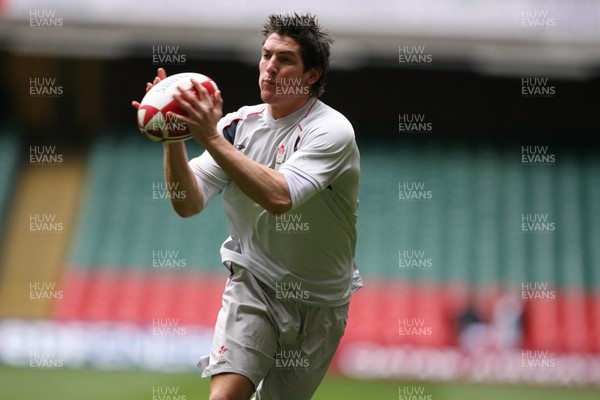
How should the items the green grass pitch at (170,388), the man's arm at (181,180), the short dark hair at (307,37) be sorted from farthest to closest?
the green grass pitch at (170,388) → the short dark hair at (307,37) → the man's arm at (181,180)

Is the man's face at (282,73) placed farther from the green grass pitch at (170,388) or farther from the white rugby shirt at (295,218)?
the green grass pitch at (170,388)

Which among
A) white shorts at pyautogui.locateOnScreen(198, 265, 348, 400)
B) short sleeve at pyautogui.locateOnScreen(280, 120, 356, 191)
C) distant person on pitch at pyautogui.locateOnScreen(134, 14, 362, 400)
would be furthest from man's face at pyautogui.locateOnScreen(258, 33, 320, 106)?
white shorts at pyautogui.locateOnScreen(198, 265, 348, 400)

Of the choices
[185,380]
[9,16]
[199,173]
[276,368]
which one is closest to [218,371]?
[276,368]

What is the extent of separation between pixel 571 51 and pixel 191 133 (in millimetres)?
11461

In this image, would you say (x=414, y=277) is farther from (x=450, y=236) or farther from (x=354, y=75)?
(x=354, y=75)

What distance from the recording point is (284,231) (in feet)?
14.7

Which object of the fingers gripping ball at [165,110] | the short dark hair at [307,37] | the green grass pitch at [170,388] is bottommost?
the green grass pitch at [170,388]

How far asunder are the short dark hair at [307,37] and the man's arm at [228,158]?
2.59ft

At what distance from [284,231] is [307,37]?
107cm

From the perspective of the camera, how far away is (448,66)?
48.3 feet

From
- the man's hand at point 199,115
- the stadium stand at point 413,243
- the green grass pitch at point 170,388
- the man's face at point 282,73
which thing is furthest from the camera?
the stadium stand at point 413,243

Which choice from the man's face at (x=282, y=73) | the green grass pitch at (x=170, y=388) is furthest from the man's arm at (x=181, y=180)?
the green grass pitch at (x=170, y=388)

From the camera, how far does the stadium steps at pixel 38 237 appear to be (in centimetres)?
1391

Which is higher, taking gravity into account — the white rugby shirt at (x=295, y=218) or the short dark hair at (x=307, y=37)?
the short dark hair at (x=307, y=37)
